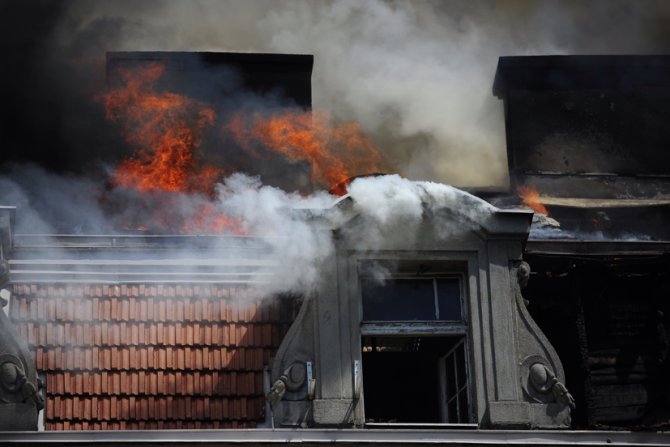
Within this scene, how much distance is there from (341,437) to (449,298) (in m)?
2.26

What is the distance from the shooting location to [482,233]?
15.8 metres

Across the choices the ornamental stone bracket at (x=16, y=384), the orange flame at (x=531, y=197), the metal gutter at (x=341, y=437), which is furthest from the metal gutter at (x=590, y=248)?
the ornamental stone bracket at (x=16, y=384)

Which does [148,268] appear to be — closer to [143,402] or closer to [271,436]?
[143,402]

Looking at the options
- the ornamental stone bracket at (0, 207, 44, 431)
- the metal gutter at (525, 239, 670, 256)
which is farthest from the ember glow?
the ornamental stone bracket at (0, 207, 44, 431)

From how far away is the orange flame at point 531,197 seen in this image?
23.7 m

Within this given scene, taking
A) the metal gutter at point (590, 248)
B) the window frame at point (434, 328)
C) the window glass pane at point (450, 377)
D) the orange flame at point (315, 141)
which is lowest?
the window glass pane at point (450, 377)

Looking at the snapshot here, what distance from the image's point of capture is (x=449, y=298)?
15922mm

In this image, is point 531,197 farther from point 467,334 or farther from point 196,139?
point 467,334

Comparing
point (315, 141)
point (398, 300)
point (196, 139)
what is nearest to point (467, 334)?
point (398, 300)

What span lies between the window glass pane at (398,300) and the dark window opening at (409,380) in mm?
370

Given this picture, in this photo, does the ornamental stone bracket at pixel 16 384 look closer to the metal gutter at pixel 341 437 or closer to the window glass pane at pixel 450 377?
the metal gutter at pixel 341 437

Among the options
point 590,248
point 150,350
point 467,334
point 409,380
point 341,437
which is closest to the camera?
point 341,437

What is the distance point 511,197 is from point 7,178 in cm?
815

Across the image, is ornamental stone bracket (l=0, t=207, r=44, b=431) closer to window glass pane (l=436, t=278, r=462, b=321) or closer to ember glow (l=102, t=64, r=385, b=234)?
window glass pane (l=436, t=278, r=462, b=321)
